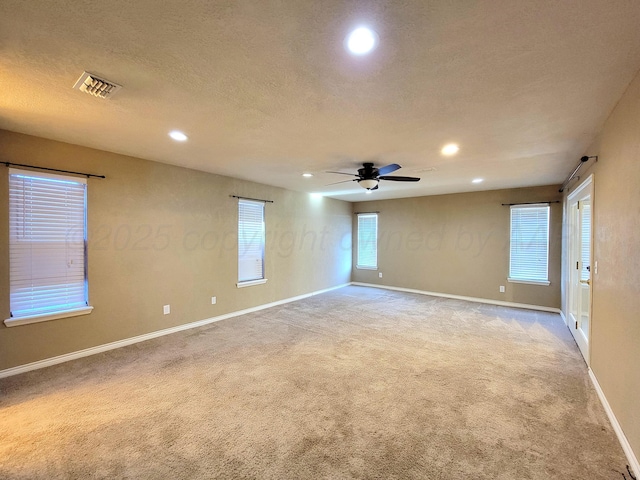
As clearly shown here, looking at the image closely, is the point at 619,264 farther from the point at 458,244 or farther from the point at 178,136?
the point at 458,244

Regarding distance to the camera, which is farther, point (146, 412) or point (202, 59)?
point (146, 412)

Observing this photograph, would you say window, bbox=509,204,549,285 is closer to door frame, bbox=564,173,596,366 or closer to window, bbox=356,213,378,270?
door frame, bbox=564,173,596,366

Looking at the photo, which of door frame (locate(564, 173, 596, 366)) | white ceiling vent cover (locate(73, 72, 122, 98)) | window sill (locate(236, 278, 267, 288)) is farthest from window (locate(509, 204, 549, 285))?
white ceiling vent cover (locate(73, 72, 122, 98))

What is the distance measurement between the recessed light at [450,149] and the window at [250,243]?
3.38 metres

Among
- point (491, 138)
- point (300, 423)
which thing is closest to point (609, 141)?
point (491, 138)

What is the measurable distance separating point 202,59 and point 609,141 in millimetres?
3273

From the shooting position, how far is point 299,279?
6457mm

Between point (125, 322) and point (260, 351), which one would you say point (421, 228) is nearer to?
point (260, 351)

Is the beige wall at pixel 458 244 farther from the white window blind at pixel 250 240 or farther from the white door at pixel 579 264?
the white window blind at pixel 250 240

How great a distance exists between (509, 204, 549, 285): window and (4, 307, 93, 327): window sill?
7178 millimetres

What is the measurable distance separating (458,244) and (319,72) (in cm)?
576

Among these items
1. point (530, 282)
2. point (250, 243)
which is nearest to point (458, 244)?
point (530, 282)

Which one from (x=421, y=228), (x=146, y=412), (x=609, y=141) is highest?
(x=609, y=141)

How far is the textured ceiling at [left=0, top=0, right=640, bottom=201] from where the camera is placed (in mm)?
1324
